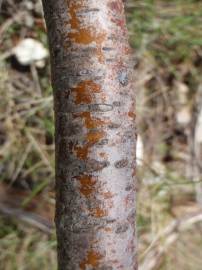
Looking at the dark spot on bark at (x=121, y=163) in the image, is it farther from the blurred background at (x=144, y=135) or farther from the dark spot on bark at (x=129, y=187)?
the blurred background at (x=144, y=135)

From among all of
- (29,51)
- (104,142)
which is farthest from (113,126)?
(29,51)

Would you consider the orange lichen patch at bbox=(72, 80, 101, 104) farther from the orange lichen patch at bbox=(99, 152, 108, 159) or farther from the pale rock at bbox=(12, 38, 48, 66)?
the pale rock at bbox=(12, 38, 48, 66)

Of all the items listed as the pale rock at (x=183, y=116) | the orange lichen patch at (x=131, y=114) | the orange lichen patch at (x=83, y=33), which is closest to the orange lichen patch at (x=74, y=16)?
the orange lichen patch at (x=83, y=33)

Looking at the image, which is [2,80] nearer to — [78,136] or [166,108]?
[166,108]

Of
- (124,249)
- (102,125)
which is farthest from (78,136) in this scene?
(124,249)

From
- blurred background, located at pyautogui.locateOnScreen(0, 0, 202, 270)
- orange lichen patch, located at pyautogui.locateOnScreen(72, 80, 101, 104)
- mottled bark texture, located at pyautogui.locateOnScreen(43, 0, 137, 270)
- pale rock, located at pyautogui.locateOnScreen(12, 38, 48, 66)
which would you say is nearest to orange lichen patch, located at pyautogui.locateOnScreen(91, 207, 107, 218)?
mottled bark texture, located at pyautogui.locateOnScreen(43, 0, 137, 270)

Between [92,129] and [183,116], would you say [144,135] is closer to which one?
[183,116]
